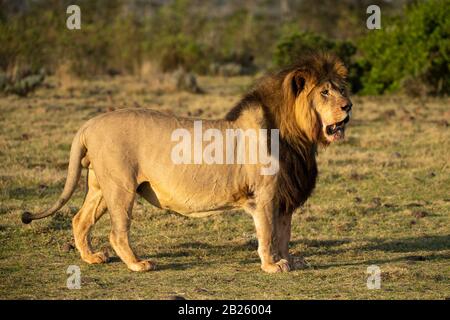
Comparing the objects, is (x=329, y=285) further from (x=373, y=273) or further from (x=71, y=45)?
(x=71, y=45)

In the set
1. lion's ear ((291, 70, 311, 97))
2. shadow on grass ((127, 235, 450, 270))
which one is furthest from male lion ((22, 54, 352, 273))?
shadow on grass ((127, 235, 450, 270))

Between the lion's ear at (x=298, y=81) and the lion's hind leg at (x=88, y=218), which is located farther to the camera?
the lion's hind leg at (x=88, y=218)

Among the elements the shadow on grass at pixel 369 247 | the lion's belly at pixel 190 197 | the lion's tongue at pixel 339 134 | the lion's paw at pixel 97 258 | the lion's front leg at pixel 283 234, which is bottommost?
the shadow on grass at pixel 369 247

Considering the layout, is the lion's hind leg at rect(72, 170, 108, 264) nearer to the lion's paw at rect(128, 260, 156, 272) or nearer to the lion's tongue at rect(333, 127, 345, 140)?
the lion's paw at rect(128, 260, 156, 272)

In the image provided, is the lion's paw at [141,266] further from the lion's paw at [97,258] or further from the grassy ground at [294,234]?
the lion's paw at [97,258]

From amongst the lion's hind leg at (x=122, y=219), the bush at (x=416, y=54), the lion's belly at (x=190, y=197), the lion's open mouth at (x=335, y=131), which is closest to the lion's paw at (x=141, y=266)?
the lion's hind leg at (x=122, y=219)

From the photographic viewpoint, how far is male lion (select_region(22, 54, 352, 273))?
286 inches

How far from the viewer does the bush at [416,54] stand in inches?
858

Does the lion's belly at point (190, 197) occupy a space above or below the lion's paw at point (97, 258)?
above

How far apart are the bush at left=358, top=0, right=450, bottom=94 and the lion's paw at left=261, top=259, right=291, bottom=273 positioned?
1533cm

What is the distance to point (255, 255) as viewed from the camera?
8148 millimetres

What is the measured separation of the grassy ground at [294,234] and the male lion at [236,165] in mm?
484

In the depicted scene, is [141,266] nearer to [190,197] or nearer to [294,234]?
[190,197]

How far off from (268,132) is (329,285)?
1.44m
